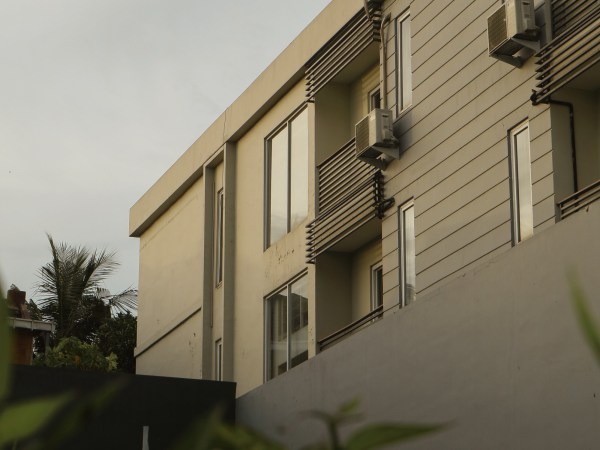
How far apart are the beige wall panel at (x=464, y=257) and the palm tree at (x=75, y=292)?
77.6 feet

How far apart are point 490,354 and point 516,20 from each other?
3386 mm

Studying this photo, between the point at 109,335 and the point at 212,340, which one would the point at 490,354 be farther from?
the point at 109,335

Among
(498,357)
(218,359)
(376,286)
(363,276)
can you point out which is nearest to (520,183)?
(498,357)

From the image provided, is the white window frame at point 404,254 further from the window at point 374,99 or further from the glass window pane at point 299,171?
the glass window pane at point 299,171

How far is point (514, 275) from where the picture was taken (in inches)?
412

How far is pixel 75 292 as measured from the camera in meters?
37.4

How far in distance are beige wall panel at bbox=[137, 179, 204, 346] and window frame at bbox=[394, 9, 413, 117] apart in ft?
23.1

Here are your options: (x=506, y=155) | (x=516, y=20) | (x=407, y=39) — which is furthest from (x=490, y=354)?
(x=407, y=39)

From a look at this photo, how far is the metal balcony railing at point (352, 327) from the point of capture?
1537 centimetres

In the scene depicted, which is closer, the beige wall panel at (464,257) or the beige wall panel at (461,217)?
the beige wall panel at (464,257)

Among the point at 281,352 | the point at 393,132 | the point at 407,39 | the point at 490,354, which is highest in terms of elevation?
the point at 407,39

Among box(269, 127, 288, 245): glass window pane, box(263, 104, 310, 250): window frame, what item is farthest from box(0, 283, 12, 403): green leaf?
box(269, 127, 288, 245): glass window pane

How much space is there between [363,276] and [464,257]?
397 cm

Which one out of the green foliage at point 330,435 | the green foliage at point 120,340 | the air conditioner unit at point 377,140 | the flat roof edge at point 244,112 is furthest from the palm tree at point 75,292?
the green foliage at point 330,435
